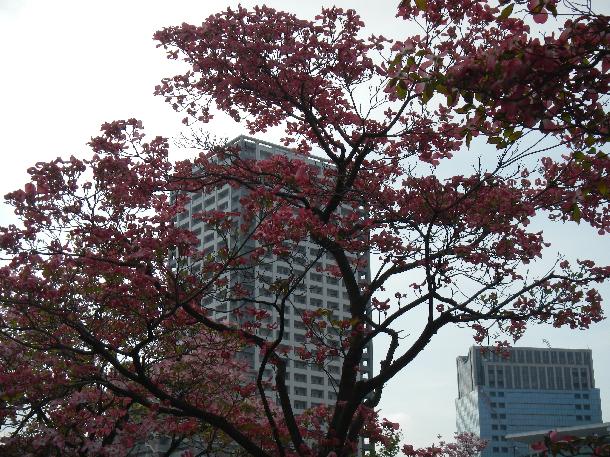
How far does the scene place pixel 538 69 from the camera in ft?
17.4

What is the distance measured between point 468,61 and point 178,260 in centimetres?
567

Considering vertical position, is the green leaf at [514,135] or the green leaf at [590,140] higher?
the green leaf at [514,135]

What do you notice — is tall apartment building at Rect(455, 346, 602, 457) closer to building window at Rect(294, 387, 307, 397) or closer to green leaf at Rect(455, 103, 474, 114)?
building window at Rect(294, 387, 307, 397)

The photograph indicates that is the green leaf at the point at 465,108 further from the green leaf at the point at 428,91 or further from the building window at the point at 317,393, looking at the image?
the building window at the point at 317,393

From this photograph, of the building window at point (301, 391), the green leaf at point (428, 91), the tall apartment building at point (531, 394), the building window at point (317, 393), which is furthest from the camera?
the tall apartment building at point (531, 394)

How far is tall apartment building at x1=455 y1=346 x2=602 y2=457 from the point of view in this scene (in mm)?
139750

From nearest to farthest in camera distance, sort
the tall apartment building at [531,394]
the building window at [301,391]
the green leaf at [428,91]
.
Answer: the green leaf at [428,91] < the building window at [301,391] < the tall apartment building at [531,394]

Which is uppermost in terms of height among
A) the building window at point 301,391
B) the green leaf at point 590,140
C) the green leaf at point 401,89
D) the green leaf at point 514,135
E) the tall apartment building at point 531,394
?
the tall apartment building at point 531,394

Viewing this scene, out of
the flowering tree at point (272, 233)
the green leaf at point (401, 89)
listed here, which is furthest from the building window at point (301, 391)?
the green leaf at point (401, 89)

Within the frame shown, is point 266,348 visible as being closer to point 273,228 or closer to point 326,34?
point 273,228

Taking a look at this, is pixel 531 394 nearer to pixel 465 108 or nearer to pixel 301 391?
pixel 301 391

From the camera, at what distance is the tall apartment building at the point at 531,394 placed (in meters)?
140

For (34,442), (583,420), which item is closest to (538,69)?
(34,442)

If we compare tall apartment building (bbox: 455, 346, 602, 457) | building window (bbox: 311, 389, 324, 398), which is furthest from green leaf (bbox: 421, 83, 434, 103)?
tall apartment building (bbox: 455, 346, 602, 457)
